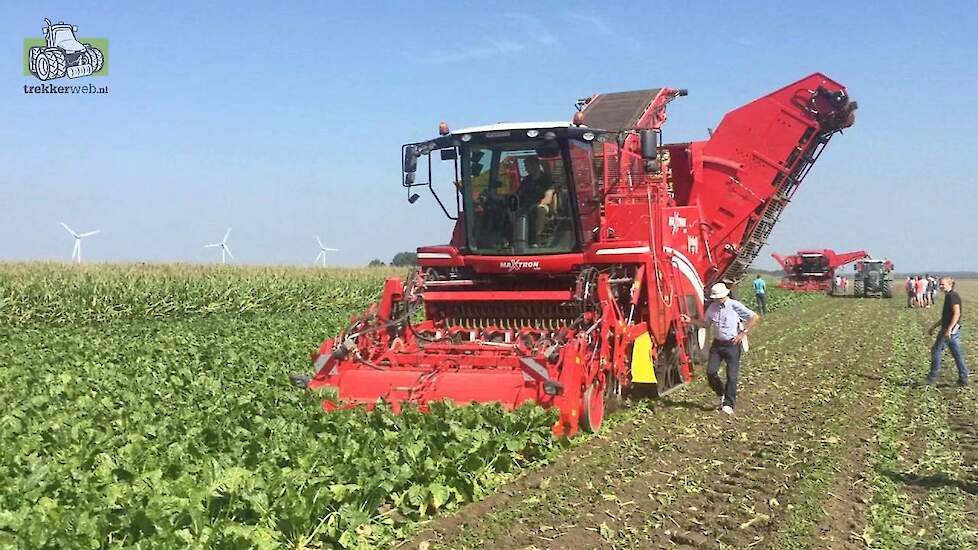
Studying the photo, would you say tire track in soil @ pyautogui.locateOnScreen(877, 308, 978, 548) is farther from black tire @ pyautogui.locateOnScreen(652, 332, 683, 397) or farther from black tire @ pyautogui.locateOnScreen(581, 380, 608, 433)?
black tire @ pyautogui.locateOnScreen(652, 332, 683, 397)

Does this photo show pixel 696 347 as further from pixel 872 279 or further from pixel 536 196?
pixel 872 279

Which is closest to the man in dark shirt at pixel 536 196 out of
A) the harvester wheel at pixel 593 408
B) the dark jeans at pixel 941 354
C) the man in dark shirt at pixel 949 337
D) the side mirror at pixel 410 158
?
the side mirror at pixel 410 158

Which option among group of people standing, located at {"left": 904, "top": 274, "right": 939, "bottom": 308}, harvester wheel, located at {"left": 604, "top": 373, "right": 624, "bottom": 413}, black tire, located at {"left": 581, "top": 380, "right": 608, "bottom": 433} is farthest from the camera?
group of people standing, located at {"left": 904, "top": 274, "right": 939, "bottom": 308}

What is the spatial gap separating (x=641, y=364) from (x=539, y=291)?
1.35 meters

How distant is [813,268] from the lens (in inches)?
1689

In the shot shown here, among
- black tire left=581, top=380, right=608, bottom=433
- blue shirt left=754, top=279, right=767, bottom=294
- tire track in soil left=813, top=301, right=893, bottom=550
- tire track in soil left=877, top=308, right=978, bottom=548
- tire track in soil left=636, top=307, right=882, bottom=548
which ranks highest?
blue shirt left=754, top=279, right=767, bottom=294

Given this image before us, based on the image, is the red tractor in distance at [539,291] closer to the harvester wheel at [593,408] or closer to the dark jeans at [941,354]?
the harvester wheel at [593,408]

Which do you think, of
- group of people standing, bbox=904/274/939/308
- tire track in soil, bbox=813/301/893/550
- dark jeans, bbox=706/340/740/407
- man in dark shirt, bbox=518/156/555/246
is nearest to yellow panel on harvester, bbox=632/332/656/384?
dark jeans, bbox=706/340/740/407

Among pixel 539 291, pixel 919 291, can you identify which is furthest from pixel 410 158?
pixel 919 291

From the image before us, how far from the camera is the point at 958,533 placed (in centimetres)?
543

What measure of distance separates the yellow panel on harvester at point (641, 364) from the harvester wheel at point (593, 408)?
0.86 m

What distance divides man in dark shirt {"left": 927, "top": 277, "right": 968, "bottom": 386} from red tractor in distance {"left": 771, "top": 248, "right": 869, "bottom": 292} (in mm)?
31325

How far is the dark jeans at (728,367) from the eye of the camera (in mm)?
9594

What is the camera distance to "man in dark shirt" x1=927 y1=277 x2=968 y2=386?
12.0 m
